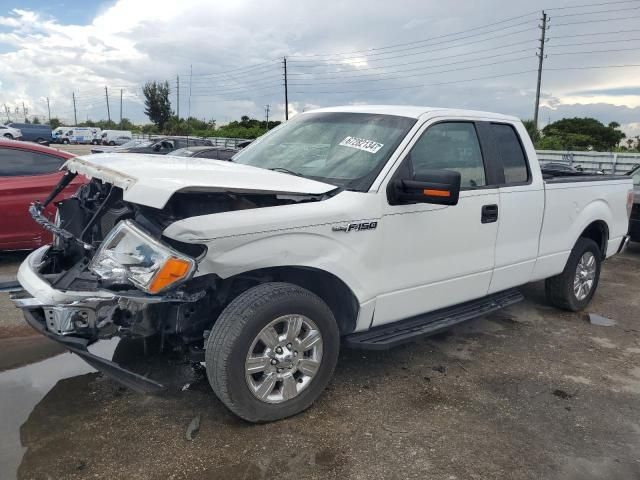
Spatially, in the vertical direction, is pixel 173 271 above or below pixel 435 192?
below

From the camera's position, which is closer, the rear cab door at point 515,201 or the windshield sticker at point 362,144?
the windshield sticker at point 362,144

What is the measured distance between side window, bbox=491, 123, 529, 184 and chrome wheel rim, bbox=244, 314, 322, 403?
2.21m

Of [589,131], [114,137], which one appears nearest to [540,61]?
[589,131]

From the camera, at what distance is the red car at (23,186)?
6348 millimetres

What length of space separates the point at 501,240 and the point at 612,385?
1.32 m

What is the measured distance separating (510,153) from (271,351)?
8.93 ft

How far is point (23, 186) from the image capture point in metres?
6.48

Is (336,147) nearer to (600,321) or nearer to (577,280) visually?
(577,280)

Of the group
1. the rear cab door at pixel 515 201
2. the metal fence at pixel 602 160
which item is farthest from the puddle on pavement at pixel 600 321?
the metal fence at pixel 602 160

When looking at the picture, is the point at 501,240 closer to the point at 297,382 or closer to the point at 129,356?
the point at 297,382

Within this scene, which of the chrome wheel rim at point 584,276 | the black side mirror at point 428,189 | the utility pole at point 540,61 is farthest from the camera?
the utility pole at point 540,61

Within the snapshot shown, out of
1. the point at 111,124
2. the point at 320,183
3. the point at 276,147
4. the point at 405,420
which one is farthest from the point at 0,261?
the point at 111,124

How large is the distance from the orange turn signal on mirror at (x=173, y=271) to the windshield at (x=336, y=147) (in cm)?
120

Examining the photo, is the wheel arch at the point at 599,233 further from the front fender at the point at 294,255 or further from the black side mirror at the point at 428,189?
the front fender at the point at 294,255
